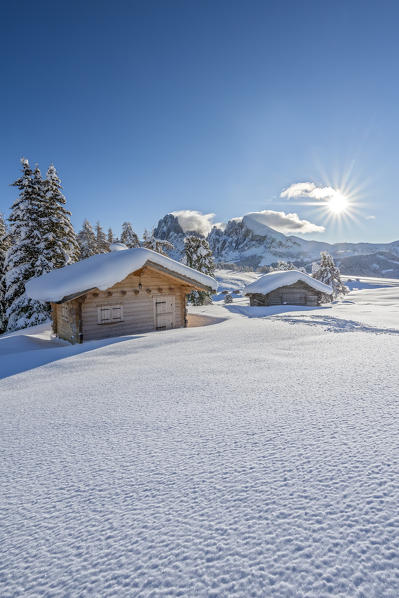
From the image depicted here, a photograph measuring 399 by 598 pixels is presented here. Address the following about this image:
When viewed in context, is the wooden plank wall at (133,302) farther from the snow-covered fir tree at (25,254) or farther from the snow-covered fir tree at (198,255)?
the snow-covered fir tree at (198,255)

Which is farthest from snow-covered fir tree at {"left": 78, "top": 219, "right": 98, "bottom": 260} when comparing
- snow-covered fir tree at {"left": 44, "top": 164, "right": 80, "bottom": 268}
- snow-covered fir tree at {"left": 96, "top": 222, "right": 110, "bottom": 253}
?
snow-covered fir tree at {"left": 44, "top": 164, "right": 80, "bottom": 268}

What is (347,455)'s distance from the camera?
188 centimetres

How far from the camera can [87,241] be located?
34.0m

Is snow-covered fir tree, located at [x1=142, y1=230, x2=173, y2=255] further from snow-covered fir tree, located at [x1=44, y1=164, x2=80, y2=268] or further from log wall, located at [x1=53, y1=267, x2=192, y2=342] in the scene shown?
log wall, located at [x1=53, y1=267, x2=192, y2=342]

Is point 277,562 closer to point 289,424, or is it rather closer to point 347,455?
point 347,455

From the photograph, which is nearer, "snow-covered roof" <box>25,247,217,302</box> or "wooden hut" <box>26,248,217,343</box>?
"snow-covered roof" <box>25,247,217,302</box>

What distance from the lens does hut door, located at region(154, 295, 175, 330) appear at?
43.0 feet

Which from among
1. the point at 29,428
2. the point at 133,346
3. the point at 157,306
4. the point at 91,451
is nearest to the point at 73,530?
the point at 91,451

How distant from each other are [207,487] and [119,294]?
11.0 meters

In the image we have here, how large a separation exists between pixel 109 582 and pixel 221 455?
1039mm

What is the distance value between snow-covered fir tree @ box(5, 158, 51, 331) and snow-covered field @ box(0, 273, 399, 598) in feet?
52.3

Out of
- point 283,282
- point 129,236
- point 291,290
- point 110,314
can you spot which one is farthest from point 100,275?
point 129,236

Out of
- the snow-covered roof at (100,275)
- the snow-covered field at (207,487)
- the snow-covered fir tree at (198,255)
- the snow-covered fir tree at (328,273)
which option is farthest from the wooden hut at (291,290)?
the snow-covered field at (207,487)

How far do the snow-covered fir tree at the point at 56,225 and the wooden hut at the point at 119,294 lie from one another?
16.0 ft
